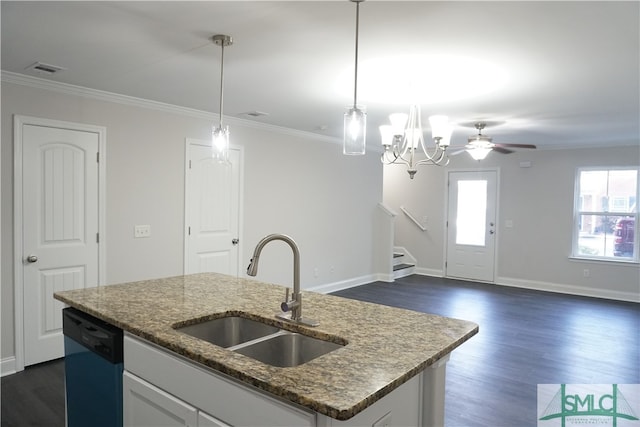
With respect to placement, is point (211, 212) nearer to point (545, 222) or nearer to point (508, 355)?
point (508, 355)

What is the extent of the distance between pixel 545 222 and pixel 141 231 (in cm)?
614

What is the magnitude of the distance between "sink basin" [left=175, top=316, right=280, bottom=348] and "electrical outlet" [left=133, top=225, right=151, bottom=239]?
242 cm

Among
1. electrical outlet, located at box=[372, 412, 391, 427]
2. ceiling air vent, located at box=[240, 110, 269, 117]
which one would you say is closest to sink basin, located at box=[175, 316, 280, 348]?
electrical outlet, located at box=[372, 412, 391, 427]

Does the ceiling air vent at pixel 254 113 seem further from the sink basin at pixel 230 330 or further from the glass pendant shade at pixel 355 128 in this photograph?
the sink basin at pixel 230 330

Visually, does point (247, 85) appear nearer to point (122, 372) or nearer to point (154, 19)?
point (154, 19)

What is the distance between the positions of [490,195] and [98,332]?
688 centimetres

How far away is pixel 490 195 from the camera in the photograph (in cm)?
744

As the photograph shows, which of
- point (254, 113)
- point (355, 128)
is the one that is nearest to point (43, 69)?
point (254, 113)

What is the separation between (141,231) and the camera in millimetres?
4059

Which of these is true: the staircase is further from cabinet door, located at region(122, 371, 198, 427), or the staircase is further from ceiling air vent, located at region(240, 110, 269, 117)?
cabinet door, located at region(122, 371, 198, 427)

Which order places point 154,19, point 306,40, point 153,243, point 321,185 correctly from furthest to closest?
point 321,185 < point 153,243 < point 306,40 < point 154,19

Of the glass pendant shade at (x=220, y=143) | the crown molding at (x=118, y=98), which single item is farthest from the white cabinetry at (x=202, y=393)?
the crown molding at (x=118, y=98)

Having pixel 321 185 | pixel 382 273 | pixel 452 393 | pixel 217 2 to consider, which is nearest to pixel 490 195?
pixel 382 273

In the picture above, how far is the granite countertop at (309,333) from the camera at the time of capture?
121 centimetres
